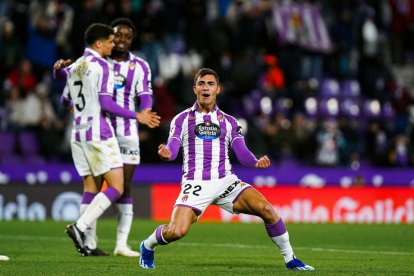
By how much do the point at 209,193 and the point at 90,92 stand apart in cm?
230

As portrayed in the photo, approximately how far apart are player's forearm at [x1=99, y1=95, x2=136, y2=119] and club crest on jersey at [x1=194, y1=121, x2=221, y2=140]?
1236 mm

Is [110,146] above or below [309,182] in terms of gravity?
above

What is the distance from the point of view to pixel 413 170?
1958 centimetres

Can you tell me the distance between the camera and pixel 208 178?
880 cm

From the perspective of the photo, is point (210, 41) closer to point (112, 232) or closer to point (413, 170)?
point (413, 170)

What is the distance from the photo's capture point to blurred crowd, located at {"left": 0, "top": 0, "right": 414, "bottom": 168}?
774 inches

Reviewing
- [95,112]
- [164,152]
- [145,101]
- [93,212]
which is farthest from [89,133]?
[164,152]

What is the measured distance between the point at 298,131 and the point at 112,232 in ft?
23.3

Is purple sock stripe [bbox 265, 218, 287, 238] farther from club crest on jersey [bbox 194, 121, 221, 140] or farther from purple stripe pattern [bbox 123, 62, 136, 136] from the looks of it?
purple stripe pattern [bbox 123, 62, 136, 136]

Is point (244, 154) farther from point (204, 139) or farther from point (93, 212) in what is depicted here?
point (93, 212)

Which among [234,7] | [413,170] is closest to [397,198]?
[413,170]

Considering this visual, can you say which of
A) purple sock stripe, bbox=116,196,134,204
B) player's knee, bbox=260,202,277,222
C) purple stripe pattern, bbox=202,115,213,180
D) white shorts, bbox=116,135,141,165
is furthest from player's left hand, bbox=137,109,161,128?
purple sock stripe, bbox=116,196,134,204

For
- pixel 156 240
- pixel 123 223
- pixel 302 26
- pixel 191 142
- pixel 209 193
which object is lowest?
pixel 123 223

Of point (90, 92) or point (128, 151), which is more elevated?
point (90, 92)
